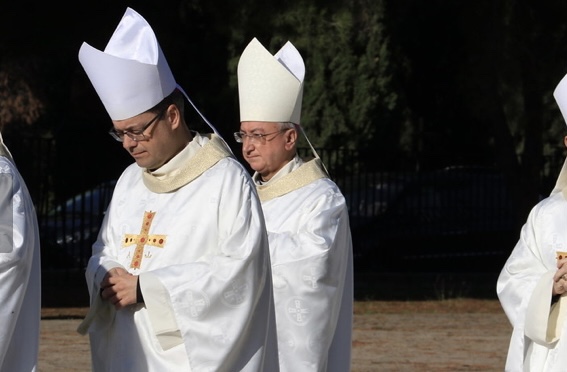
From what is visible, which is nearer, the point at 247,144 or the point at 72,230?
the point at 247,144

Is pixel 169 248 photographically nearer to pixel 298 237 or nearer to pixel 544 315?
pixel 298 237

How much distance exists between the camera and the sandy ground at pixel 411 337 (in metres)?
11.2

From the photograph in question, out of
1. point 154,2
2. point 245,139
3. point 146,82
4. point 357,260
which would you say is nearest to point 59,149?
point 154,2

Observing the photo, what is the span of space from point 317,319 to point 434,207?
12.7 metres

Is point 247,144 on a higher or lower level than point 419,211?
higher

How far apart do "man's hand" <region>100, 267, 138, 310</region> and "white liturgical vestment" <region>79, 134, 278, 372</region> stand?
47 millimetres

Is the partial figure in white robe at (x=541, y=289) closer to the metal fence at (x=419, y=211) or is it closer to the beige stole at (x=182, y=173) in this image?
the beige stole at (x=182, y=173)

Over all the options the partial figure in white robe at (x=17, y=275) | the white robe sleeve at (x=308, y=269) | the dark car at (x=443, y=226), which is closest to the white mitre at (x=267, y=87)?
the white robe sleeve at (x=308, y=269)

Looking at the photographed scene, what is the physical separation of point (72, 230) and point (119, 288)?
11.7 meters

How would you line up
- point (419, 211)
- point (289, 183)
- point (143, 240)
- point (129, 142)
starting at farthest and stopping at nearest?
point (419, 211)
point (289, 183)
point (143, 240)
point (129, 142)

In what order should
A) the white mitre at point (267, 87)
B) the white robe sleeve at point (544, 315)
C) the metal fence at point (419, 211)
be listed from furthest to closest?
the metal fence at point (419, 211), the white mitre at point (267, 87), the white robe sleeve at point (544, 315)

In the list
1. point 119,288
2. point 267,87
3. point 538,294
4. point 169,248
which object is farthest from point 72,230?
point 119,288

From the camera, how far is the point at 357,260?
19.1m

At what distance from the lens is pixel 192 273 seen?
532cm
